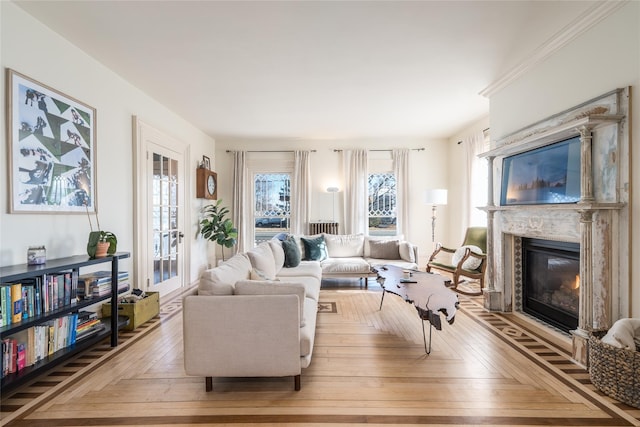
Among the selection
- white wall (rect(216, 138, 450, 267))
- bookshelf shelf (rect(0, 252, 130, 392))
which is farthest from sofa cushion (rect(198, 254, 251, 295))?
white wall (rect(216, 138, 450, 267))

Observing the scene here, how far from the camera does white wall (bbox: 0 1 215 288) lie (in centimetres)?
222

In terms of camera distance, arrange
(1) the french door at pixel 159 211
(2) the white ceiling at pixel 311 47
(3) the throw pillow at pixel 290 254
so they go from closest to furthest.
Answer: (2) the white ceiling at pixel 311 47, (1) the french door at pixel 159 211, (3) the throw pillow at pixel 290 254

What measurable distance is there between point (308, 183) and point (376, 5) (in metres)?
4.28

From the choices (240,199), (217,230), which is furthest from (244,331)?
(240,199)

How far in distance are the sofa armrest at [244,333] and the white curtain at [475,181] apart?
433 centimetres

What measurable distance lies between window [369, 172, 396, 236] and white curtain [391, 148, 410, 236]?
0.56 ft

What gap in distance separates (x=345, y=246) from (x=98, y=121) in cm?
395

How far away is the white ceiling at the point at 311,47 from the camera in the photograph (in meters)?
2.28

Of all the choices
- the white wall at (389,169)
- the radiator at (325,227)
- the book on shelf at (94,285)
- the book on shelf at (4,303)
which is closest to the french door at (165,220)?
the book on shelf at (94,285)

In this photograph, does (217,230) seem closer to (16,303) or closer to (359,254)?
(359,254)

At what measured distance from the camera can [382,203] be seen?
6.51 meters

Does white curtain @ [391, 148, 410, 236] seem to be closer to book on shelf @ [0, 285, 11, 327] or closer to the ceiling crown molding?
the ceiling crown molding

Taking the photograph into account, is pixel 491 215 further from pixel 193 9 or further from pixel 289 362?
pixel 193 9

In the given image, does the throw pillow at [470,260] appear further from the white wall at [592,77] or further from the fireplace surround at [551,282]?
the white wall at [592,77]
